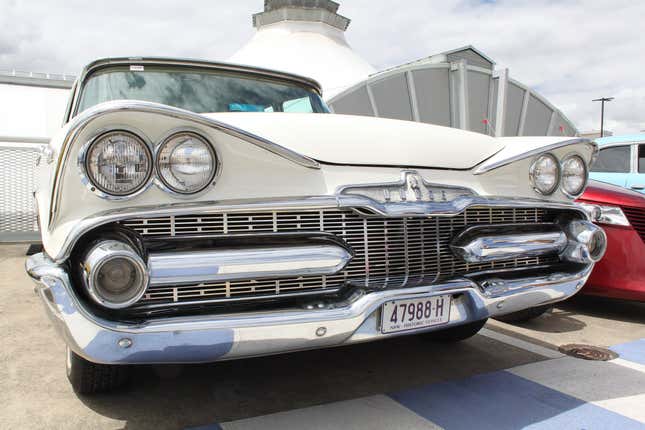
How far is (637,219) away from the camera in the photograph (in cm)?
352

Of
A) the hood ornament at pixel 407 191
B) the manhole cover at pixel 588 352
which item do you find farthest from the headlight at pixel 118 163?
the manhole cover at pixel 588 352

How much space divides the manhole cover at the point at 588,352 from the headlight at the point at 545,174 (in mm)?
1052

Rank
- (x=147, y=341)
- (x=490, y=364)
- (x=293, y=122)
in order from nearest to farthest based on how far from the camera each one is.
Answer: (x=147, y=341), (x=293, y=122), (x=490, y=364)

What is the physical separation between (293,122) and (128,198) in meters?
0.75

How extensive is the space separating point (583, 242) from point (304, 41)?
32.8 meters

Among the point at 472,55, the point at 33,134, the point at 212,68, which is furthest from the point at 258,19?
the point at 212,68

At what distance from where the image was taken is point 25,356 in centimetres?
275

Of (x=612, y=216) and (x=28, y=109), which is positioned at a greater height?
(x=28, y=109)

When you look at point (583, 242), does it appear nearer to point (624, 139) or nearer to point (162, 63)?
point (162, 63)

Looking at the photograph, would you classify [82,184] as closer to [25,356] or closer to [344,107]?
[25,356]

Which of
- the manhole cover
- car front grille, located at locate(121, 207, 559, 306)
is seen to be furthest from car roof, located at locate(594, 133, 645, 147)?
car front grille, located at locate(121, 207, 559, 306)

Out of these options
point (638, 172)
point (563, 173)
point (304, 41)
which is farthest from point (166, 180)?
point (304, 41)

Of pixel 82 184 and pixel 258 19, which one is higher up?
pixel 258 19

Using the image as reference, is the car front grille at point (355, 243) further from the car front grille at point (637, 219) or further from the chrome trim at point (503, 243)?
the car front grille at point (637, 219)
